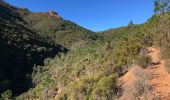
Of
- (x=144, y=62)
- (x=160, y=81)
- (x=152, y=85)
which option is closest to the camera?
(x=152, y=85)

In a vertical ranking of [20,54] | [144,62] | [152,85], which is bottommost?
[152,85]

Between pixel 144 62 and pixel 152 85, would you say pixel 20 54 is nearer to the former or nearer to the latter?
pixel 144 62

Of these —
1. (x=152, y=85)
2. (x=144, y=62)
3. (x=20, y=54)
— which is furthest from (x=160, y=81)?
(x=20, y=54)

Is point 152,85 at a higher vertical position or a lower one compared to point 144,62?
lower

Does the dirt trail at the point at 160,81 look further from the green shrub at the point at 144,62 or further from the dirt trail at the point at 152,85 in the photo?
the green shrub at the point at 144,62

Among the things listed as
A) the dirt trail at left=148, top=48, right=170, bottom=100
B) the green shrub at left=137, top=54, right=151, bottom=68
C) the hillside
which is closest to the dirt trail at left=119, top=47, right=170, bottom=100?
the dirt trail at left=148, top=48, right=170, bottom=100

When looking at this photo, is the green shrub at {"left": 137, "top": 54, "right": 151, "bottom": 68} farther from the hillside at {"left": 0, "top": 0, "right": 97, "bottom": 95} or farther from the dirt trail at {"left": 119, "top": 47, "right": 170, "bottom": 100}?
the hillside at {"left": 0, "top": 0, "right": 97, "bottom": 95}

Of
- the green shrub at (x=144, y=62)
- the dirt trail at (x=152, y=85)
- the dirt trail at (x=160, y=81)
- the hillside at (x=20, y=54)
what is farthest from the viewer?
the hillside at (x=20, y=54)

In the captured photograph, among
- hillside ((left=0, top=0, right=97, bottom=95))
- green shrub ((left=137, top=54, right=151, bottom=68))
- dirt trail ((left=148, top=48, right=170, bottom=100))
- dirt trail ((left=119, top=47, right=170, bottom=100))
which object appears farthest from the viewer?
hillside ((left=0, top=0, right=97, bottom=95))

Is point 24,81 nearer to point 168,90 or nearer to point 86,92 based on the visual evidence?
point 86,92

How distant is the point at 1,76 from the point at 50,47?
→ 38645mm

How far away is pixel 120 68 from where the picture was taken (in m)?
19.9

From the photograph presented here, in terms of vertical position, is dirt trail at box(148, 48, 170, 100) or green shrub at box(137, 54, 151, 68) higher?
green shrub at box(137, 54, 151, 68)

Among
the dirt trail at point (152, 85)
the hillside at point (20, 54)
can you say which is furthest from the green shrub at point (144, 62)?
the hillside at point (20, 54)
